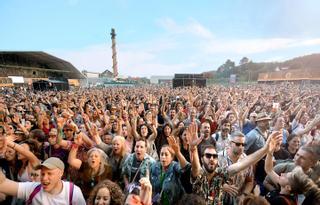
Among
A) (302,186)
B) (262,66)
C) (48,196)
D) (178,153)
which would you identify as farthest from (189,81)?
(262,66)

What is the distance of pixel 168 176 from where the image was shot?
3.53 metres

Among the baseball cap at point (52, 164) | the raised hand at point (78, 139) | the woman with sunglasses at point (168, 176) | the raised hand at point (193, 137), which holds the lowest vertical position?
the woman with sunglasses at point (168, 176)

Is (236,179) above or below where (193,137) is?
below

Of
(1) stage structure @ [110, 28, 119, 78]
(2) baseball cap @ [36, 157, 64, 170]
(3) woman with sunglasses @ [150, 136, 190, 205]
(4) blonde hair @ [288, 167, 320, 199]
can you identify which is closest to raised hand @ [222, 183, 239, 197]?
(3) woman with sunglasses @ [150, 136, 190, 205]

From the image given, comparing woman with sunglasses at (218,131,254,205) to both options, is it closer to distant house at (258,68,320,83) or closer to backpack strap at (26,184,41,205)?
backpack strap at (26,184,41,205)

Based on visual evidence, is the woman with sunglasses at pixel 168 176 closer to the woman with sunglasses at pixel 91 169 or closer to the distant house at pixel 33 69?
the woman with sunglasses at pixel 91 169

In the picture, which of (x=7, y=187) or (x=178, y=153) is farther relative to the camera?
(x=178, y=153)

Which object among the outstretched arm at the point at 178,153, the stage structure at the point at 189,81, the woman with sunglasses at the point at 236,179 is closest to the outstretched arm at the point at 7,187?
the outstretched arm at the point at 178,153

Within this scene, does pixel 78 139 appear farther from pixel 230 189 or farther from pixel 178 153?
pixel 230 189

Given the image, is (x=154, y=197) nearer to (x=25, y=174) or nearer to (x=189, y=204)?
(x=189, y=204)

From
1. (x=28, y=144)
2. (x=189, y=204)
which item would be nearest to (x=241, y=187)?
(x=189, y=204)

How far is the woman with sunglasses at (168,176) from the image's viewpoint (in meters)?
3.39

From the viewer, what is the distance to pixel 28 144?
443cm

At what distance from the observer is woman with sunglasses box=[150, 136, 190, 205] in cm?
339
